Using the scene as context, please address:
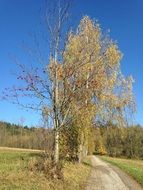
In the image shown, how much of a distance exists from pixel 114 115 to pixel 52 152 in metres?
14.7

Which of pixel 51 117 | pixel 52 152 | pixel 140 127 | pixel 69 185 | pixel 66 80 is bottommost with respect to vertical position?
pixel 69 185

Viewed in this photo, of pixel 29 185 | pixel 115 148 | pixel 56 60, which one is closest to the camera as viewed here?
pixel 29 185

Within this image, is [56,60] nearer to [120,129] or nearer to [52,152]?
[52,152]

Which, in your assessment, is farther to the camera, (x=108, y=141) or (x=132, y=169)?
(x=108, y=141)

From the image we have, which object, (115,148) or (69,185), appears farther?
(115,148)

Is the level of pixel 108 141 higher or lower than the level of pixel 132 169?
higher

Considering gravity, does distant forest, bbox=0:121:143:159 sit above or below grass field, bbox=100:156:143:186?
above

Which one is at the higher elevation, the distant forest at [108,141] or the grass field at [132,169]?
the distant forest at [108,141]

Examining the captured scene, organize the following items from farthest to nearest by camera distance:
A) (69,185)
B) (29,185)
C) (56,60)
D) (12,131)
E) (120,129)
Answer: (12,131) → (120,129) → (56,60) → (69,185) → (29,185)

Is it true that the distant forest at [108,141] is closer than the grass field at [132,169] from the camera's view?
No

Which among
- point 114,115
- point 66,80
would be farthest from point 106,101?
point 66,80

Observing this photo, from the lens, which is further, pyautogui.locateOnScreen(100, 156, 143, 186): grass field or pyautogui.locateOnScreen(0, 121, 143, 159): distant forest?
pyautogui.locateOnScreen(0, 121, 143, 159): distant forest

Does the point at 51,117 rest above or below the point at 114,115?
below

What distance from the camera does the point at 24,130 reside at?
167 metres
